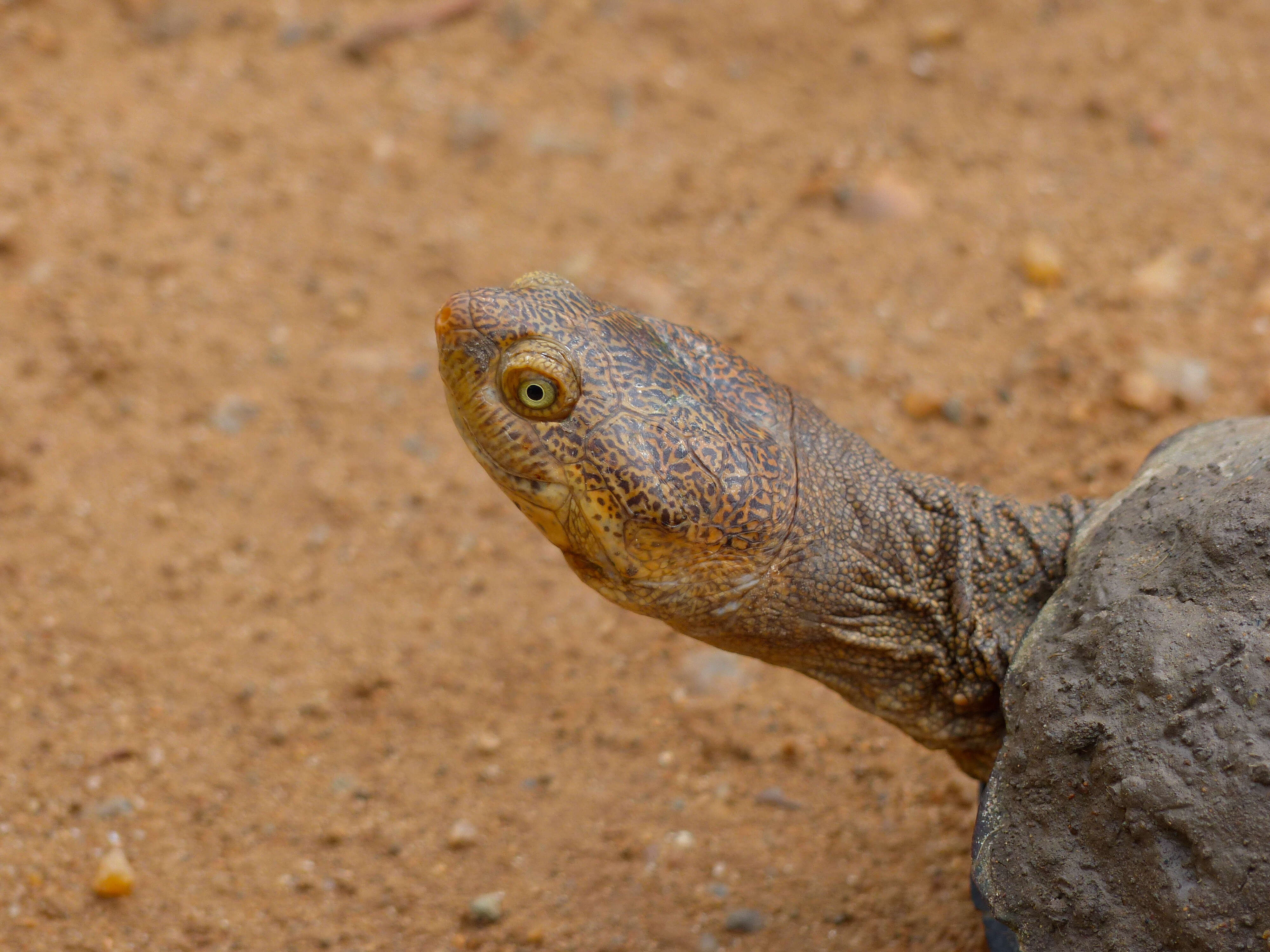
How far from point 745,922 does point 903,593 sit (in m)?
1.41

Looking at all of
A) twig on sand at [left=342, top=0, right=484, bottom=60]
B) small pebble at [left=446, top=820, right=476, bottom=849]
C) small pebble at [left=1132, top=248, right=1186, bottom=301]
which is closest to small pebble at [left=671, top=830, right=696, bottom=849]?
small pebble at [left=446, top=820, right=476, bottom=849]

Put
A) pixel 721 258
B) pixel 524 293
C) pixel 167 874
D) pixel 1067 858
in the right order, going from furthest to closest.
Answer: pixel 721 258
pixel 167 874
pixel 524 293
pixel 1067 858

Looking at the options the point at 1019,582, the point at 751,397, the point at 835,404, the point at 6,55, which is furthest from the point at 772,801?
the point at 6,55

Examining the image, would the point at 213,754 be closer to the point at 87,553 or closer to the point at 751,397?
the point at 87,553

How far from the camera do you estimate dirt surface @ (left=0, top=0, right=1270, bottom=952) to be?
14.1 feet

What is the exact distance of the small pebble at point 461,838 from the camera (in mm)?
4379

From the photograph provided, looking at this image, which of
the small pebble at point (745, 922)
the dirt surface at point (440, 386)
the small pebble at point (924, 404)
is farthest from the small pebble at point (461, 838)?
the small pebble at point (924, 404)

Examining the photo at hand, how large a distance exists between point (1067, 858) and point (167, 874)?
3.16m

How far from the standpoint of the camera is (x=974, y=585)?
3.60 metres

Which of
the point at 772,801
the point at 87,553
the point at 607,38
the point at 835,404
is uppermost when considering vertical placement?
the point at 607,38

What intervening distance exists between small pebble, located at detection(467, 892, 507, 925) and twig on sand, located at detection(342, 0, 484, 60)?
581 cm

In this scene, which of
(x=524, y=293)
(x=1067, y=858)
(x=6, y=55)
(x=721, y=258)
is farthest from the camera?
(x=6, y=55)

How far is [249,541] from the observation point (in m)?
5.48

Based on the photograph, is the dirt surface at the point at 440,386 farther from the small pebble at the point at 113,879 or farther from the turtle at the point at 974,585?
the turtle at the point at 974,585
